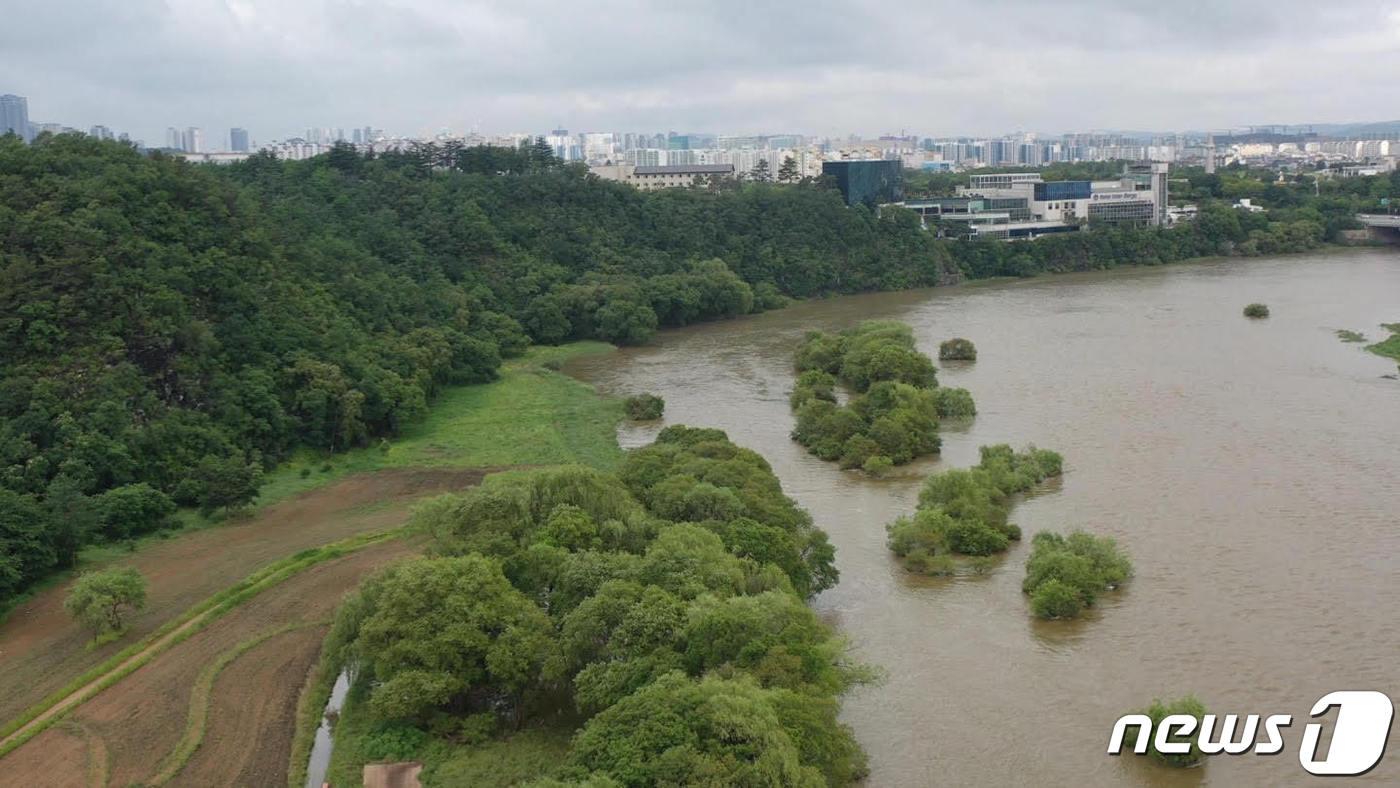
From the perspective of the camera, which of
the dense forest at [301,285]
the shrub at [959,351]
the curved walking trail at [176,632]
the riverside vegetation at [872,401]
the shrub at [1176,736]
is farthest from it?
the shrub at [959,351]

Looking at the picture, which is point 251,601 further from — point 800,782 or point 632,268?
point 632,268

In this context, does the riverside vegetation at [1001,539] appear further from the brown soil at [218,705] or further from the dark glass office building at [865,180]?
the dark glass office building at [865,180]

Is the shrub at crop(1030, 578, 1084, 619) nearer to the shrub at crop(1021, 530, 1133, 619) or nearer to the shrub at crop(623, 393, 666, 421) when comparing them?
the shrub at crop(1021, 530, 1133, 619)

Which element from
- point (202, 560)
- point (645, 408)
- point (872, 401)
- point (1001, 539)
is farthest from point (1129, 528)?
point (202, 560)

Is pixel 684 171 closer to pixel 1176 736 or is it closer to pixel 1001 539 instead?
pixel 1001 539

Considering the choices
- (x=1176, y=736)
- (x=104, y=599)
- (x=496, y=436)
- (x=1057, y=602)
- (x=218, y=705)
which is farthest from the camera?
(x=496, y=436)

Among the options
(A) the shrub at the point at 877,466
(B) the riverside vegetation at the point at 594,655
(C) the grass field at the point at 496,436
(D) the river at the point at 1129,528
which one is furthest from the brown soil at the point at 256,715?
(A) the shrub at the point at 877,466
